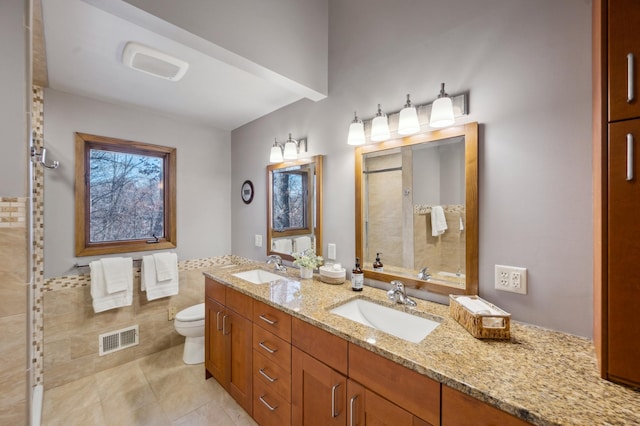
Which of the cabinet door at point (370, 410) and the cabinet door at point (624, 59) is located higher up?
the cabinet door at point (624, 59)

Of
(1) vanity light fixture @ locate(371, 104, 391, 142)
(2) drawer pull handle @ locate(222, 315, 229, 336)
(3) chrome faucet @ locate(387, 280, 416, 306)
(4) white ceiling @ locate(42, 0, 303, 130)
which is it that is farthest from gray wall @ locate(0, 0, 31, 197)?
(3) chrome faucet @ locate(387, 280, 416, 306)

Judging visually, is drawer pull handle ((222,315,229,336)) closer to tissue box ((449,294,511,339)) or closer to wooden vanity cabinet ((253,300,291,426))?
wooden vanity cabinet ((253,300,291,426))

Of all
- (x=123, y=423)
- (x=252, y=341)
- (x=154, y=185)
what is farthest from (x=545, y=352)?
(x=154, y=185)

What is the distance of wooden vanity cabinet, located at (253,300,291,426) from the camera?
4.69 feet

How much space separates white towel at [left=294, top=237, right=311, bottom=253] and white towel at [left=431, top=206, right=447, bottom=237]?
3.43 feet

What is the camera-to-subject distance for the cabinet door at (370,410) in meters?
0.96

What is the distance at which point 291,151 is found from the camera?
91.7 inches

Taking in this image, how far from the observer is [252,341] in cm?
→ 168

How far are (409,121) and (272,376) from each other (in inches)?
64.3

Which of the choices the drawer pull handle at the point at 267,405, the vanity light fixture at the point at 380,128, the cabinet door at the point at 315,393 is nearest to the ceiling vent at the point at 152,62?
the vanity light fixture at the point at 380,128

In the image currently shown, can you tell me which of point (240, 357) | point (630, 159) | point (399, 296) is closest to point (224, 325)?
point (240, 357)

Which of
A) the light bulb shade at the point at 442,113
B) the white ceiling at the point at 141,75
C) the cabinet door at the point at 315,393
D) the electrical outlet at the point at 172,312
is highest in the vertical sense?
the white ceiling at the point at 141,75

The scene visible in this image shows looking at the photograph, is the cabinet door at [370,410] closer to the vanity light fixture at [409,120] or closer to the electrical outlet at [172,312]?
the vanity light fixture at [409,120]

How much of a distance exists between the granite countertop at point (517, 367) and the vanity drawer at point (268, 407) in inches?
21.5
